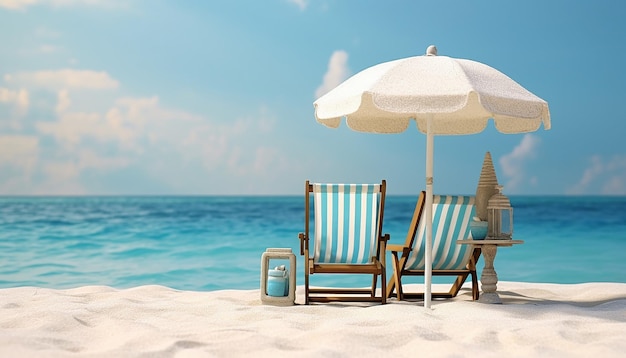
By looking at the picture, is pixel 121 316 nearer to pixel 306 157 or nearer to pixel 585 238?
pixel 585 238

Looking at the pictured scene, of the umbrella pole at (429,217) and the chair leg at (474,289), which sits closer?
the umbrella pole at (429,217)

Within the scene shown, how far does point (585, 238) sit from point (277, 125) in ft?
42.8

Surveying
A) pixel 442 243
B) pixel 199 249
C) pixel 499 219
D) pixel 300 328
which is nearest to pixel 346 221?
pixel 442 243

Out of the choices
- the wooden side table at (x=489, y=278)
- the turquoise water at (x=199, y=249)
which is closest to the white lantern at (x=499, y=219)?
the wooden side table at (x=489, y=278)

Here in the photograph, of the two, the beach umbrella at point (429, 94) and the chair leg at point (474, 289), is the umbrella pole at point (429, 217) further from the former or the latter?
the chair leg at point (474, 289)

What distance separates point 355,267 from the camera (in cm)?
534

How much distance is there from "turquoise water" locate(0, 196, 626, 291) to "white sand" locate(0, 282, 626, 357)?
4754mm

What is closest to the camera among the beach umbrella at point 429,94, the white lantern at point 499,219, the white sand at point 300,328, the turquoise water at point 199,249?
the white sand at point 300,328

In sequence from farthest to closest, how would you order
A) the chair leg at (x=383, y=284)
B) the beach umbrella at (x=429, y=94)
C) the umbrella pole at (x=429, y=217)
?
the chair leg at (x=383, y=284)
the umbrella pole at (x=429, y=217)
the beach umbrella at (x=429, y=94)

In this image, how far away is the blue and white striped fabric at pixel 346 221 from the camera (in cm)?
532

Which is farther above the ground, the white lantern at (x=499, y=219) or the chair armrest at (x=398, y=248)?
the white lantern at (x=499, y=219)

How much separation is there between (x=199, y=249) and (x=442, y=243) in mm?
10069

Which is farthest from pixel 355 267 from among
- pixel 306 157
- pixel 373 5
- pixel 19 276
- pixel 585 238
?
pixel 373 5

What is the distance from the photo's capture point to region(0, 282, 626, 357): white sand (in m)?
3.70
